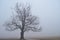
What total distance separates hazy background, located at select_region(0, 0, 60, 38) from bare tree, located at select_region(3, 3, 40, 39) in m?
0.06

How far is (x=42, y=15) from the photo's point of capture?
169 cm

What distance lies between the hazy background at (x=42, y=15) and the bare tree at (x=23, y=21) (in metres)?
0.06

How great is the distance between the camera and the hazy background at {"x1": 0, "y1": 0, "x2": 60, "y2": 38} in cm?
167

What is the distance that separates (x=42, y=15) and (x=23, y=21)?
0.31 m

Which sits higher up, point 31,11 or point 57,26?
point 31,11

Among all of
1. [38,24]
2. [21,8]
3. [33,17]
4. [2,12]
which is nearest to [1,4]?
[2,12]

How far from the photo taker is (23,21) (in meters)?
1.67

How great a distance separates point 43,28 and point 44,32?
0.06 m

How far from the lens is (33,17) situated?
1.67 m

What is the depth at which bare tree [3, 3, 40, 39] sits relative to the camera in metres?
1.66

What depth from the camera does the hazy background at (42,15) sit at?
1.67 meters

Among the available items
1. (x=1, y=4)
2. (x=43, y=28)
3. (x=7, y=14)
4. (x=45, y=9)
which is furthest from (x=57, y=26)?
(x=1, y=4)

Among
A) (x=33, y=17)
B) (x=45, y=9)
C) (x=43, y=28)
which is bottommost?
(x=43, y=28)

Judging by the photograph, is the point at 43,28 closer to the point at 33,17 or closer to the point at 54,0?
the point at 33,17
